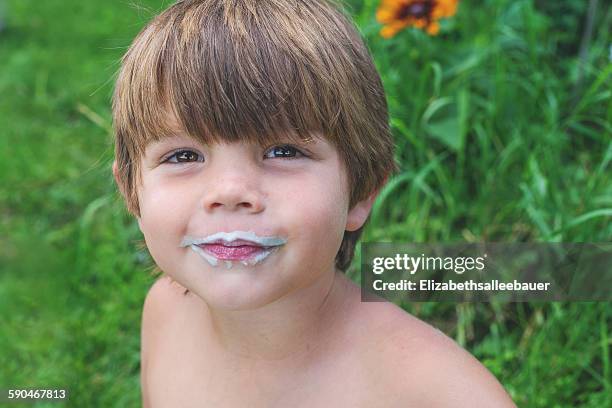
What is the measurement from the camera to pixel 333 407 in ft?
4.77

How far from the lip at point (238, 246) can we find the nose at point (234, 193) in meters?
0.04

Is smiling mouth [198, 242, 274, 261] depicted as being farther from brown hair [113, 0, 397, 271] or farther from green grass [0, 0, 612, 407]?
green grass [0, 0, 612, 407]

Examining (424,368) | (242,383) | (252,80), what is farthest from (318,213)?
(242,383)

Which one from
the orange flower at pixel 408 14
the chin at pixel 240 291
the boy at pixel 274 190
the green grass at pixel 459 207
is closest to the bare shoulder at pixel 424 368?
the boy at pixel 274 190

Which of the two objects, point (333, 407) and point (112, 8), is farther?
point (112, 8)

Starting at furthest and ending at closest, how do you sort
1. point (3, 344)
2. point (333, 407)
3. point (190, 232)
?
point (3, 344)
point (333, 407)
point (190, 232)

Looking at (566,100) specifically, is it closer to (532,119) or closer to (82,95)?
(532,119)

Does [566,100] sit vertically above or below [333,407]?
above

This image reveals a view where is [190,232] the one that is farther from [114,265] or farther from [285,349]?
[114,265]

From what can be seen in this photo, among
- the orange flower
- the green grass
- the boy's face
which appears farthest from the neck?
the orange flower

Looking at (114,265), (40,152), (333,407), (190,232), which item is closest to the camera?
(190,232)

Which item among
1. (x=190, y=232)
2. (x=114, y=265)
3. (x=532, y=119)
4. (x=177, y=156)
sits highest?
(x=532, y=119)

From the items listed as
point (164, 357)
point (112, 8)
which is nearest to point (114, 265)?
point (164, 357)

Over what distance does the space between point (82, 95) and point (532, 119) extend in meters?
2.08
